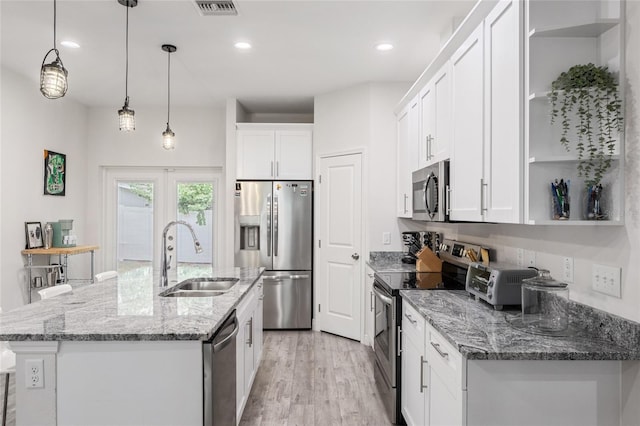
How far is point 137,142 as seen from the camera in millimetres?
5660

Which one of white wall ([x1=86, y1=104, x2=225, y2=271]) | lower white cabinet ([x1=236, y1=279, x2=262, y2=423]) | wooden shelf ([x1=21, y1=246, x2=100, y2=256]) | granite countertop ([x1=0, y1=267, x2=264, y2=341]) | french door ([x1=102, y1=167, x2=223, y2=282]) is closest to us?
granite countertop ([x1=0, y1=267, x2=264, y2=341])

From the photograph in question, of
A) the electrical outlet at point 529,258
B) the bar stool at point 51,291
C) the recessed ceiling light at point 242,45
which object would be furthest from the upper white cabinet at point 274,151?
the electrical outlet at point 529,258

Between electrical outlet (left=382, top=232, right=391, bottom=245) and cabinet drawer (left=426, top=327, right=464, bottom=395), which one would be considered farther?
electrical outlet (left=382, top=232, right=391, bottom=245)

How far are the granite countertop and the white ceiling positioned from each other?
1.97m

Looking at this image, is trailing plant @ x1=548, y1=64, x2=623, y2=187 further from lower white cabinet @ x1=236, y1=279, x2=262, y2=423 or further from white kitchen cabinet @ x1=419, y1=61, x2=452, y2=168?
lower white cabinet @ x1=236, y1=279, x2=262, y2=423

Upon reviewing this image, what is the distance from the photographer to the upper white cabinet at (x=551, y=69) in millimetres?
1652

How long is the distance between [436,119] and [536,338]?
1.74 m

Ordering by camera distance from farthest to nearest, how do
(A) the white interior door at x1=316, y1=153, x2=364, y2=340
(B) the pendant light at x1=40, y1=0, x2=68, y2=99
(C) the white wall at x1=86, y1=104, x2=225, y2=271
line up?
(C) the white wall at x1=86, y1=104, x2=225, y2=271
(A) the white interior door at x1=316, y1=153, x2=364, y2=340
(B) the pendant light at x1=40, y1=0, x2=68, y2=99

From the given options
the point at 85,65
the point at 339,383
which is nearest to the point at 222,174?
the point at 85,65

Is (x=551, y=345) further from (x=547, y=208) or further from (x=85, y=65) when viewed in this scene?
(x=85, y=65)

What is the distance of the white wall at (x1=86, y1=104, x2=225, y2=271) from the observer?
566cm

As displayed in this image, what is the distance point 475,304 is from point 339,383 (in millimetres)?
1556

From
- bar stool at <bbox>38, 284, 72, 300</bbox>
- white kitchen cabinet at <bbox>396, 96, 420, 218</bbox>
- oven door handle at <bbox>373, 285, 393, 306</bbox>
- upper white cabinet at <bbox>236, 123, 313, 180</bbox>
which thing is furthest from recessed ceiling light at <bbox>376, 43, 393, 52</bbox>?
bar stool at <bbox>38, 284, 72, 300</bbox>

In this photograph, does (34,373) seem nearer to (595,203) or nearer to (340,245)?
(595,203)
